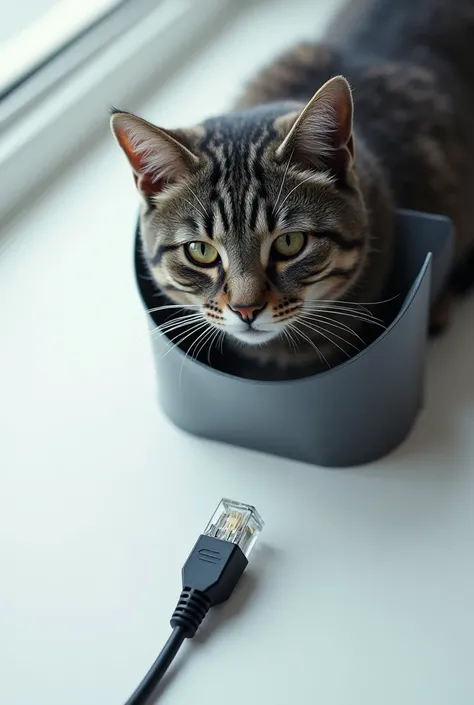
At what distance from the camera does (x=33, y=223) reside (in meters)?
1.34

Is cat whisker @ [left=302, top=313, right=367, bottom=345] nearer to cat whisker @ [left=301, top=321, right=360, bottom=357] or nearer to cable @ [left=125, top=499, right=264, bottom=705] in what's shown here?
cat whisker @ [left=301, top=321, right=360, bottom=357]

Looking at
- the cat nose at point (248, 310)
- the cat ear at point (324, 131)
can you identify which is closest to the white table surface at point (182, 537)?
the cat nose at point (248, 310)

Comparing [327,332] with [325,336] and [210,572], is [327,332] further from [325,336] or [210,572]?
[210,572]

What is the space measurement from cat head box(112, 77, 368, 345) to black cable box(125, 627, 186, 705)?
34 cm

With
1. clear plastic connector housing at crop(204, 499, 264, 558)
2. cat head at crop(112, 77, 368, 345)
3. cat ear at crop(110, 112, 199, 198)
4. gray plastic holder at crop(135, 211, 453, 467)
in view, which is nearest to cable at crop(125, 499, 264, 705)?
clear plastic connector housing at crop(204, 499, 264, 558)

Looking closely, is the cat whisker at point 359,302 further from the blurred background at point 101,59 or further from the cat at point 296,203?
the blurred background at point 101,59

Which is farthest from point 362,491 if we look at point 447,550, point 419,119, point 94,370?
point 419,119

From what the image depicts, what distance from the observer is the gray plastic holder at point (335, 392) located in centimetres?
90

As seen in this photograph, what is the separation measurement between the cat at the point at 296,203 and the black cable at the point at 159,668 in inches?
13.4

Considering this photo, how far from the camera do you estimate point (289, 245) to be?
0.90m

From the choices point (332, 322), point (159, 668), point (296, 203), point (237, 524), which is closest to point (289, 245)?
point (296, 203)

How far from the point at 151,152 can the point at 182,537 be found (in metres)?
0.45

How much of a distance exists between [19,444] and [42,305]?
0.25m

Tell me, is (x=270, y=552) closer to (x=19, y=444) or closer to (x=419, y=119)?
(x=19, y=444)
